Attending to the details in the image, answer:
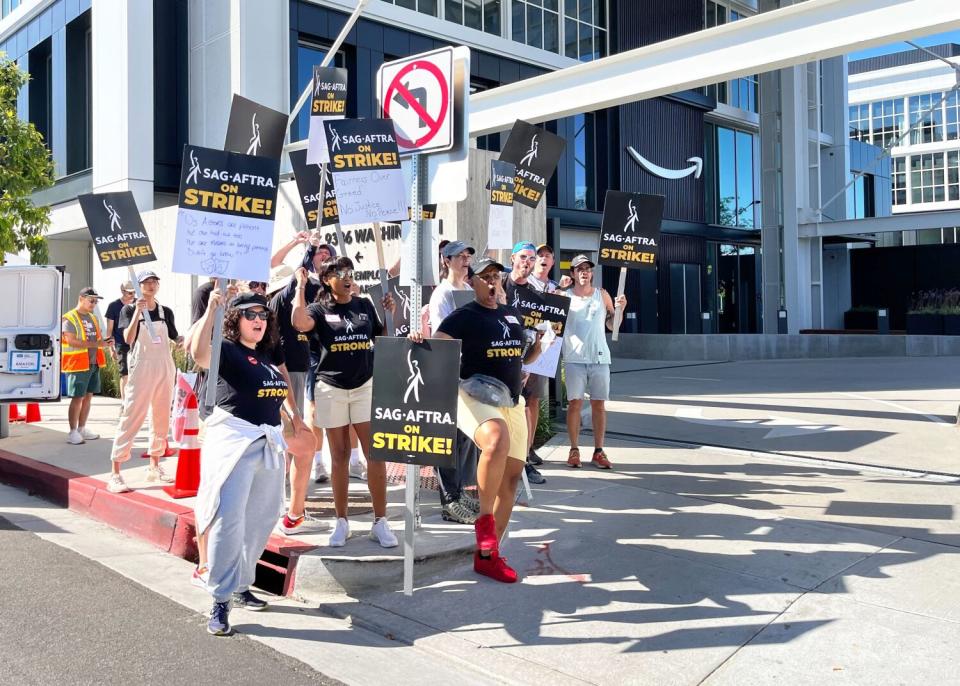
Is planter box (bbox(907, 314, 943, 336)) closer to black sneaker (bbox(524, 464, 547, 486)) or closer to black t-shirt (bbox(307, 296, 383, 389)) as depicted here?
black sneaker (bbox(524, 464, 547, 486))

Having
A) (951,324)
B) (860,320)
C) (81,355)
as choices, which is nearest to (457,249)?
(81,355)

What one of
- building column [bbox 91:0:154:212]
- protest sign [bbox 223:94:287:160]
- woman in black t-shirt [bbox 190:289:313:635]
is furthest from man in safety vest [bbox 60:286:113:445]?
building column [bbox 91:0:154:212]

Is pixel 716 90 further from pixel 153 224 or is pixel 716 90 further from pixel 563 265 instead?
pixel 153 224

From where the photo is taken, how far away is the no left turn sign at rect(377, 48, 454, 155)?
214 inches

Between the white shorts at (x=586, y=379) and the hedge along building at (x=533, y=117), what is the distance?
2127 millimetres

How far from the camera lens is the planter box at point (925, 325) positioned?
2298 cm

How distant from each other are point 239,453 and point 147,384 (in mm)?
3891

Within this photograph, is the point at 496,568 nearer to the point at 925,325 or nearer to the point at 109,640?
the point at 109,640

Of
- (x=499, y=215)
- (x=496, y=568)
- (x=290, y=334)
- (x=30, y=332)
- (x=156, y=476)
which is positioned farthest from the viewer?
(x=30, y=332)

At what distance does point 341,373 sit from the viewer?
5.76m

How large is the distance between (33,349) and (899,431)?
1053 cm

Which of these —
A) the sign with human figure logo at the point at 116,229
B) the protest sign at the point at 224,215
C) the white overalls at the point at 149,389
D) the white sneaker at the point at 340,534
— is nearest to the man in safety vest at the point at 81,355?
the white overalls at the point at 149,389

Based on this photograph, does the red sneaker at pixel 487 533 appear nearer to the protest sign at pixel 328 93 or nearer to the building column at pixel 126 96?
the protest sign at pixel 328 93

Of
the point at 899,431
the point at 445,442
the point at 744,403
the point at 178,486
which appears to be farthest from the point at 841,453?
the point at 178,486
